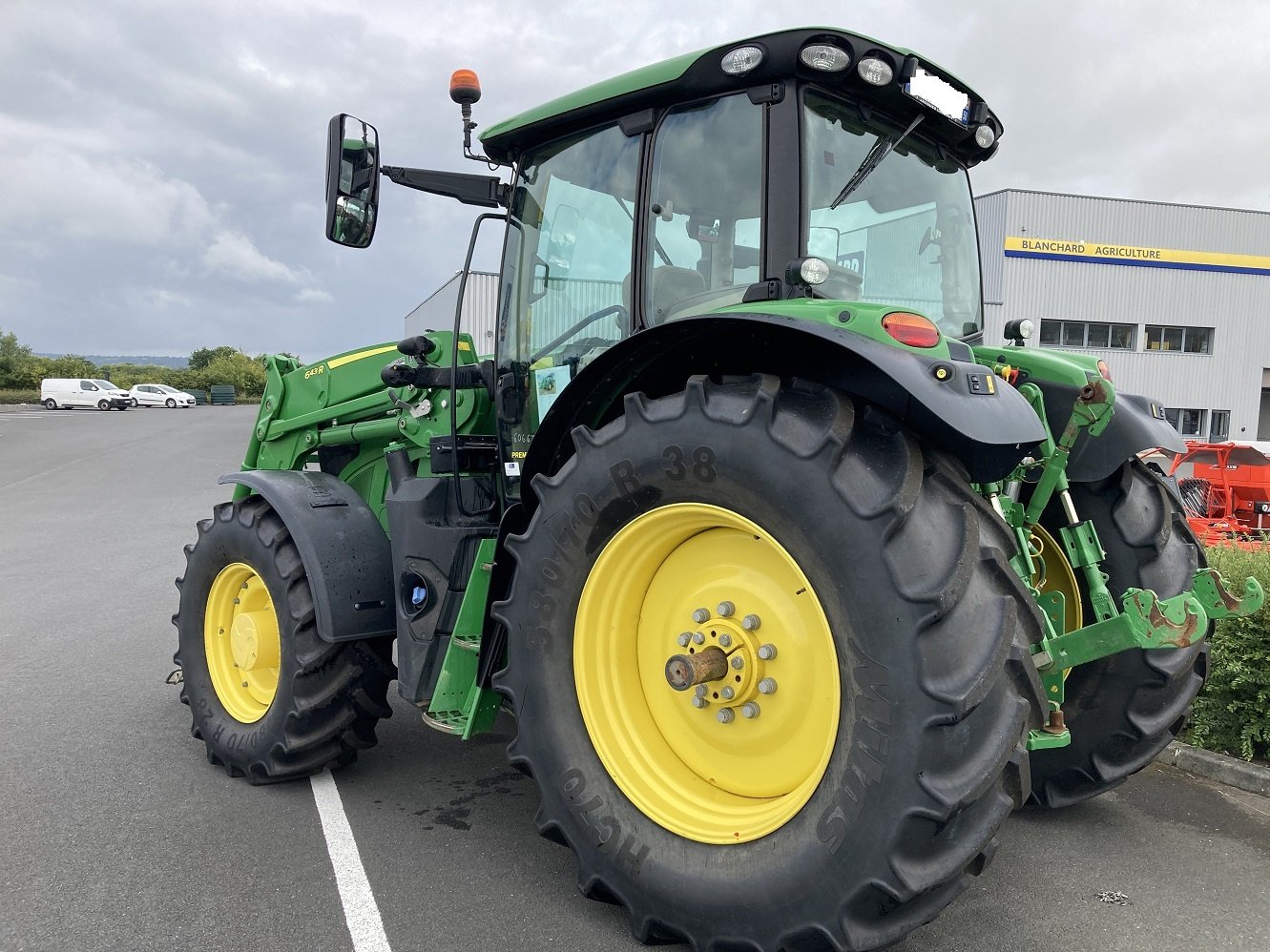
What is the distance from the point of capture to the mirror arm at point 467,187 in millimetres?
3770

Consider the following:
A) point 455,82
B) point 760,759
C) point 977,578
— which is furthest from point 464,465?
point 977,578

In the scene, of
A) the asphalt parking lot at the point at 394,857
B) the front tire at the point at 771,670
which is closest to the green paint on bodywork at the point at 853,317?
the front tire at the point at 771,670

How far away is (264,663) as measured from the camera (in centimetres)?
407

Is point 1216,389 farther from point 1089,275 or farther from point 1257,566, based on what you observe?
point 1257,566

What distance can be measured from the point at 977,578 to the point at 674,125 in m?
1.81

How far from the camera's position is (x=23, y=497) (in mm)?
15367

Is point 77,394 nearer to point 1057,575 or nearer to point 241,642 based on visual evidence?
point 241,642

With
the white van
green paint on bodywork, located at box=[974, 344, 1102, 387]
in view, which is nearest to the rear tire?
green paint on bodywork, located at box=[974, 344, 1102, 387]

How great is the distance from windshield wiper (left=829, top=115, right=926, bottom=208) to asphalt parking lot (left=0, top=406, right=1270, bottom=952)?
89.7 inches

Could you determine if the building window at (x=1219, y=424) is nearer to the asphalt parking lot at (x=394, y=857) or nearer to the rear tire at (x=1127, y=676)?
the asphalt parking lot at (x=394, y=857)

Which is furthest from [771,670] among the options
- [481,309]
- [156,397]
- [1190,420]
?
[156,397]

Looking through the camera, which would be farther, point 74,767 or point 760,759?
point 74,767

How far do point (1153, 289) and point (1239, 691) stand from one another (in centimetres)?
3016

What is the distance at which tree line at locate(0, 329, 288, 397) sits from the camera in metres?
58.6
